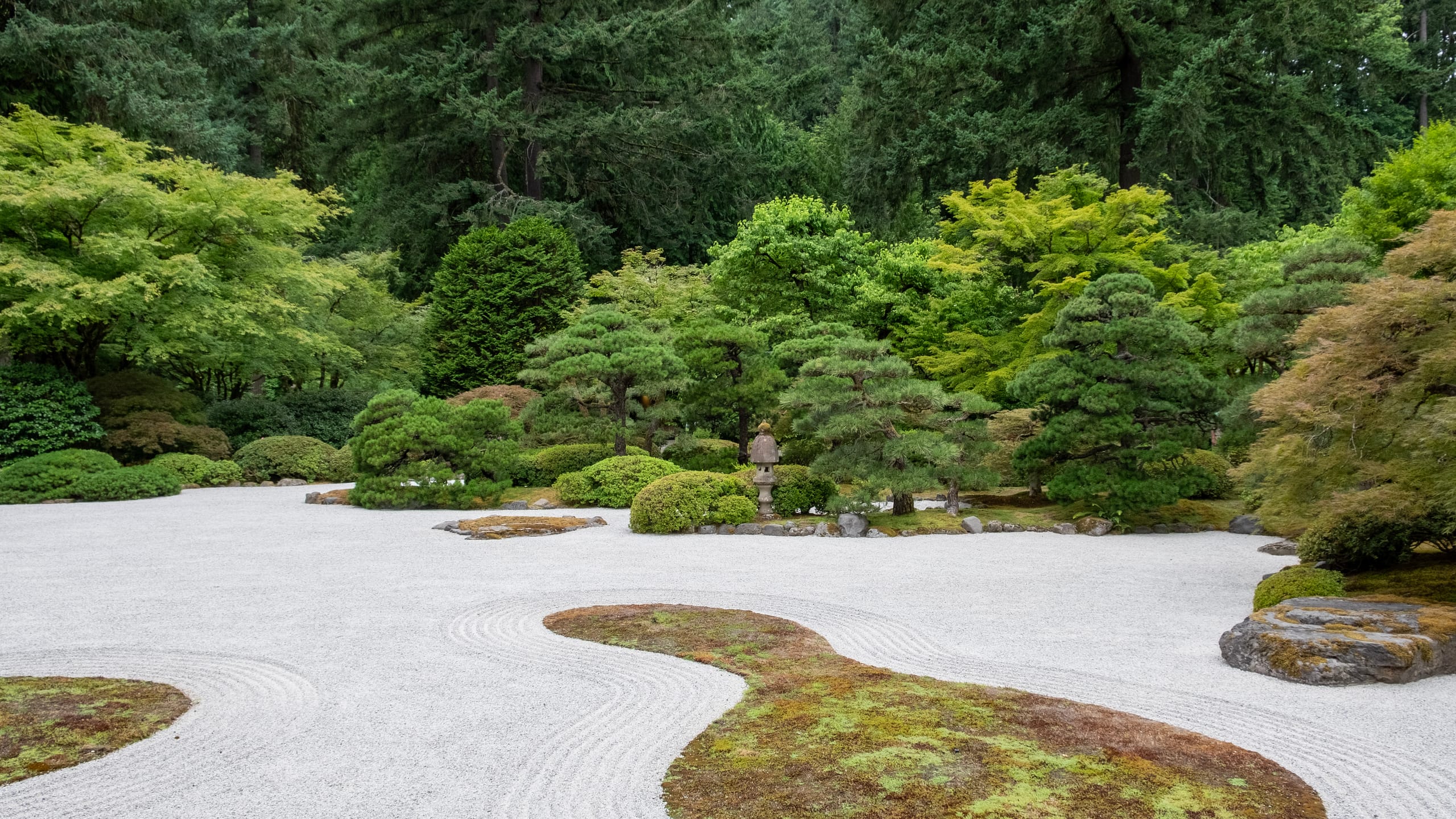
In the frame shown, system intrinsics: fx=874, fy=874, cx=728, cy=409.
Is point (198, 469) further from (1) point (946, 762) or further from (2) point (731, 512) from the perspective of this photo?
(1) point (946, 762)

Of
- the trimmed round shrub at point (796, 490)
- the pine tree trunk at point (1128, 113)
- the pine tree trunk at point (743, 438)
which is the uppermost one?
the pine tree trunk at point (1128, 113)

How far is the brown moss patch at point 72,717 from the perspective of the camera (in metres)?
3.50

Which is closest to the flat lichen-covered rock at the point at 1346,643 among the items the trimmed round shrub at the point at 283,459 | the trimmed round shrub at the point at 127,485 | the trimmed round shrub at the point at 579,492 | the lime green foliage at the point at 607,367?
the trimmed round shrub at the point at 579,492

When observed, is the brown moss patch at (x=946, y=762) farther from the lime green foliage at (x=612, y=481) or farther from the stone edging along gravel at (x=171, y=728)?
the lime green foliage at (x=612, y=481)

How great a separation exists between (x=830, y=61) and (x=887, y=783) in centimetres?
3876

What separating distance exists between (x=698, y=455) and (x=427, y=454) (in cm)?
452

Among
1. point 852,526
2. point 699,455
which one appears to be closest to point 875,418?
point 852,526

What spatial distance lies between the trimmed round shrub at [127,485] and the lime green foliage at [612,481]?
6.86 m

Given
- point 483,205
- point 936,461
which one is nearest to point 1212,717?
point 936,461

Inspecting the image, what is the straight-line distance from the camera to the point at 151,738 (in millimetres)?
3730

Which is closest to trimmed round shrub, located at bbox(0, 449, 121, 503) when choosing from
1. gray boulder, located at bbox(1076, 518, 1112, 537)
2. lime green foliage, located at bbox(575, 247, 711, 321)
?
lime green foliage, located at bbox(575, 247, 711, 321)

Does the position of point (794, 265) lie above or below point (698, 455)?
above

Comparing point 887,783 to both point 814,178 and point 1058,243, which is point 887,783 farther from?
point 814,178

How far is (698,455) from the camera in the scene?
603 inches
